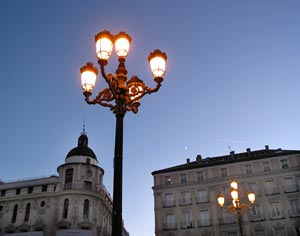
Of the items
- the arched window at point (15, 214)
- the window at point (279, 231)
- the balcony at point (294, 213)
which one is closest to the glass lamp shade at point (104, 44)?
the window at point (279, 231)

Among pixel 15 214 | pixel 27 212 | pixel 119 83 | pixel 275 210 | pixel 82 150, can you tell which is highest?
pixel 82 150

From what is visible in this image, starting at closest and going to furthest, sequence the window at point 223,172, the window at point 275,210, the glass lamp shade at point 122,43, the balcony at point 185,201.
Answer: the glass lamp shade at point 122,43, the window at point 275,210, the balcony at point 185,201, the window at point 223,172

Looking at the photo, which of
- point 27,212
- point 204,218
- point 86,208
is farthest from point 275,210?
point 27,212

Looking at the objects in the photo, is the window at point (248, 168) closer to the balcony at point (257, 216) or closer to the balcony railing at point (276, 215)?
the balcony at point (257, 216)

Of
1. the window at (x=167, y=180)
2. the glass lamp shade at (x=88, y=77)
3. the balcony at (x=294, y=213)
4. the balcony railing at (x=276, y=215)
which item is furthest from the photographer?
the window at (x=167, y=180)

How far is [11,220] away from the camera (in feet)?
144

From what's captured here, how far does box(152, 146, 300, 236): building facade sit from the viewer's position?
128 ft

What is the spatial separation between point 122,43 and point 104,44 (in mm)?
503

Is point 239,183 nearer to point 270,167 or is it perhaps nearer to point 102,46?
point 270,167

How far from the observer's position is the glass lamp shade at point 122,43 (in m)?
7.61

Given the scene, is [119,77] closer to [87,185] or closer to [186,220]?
[186,220]

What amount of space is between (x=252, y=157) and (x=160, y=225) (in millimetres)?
14593

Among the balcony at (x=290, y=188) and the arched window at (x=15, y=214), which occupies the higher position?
the balcony at (x=290, y=188)

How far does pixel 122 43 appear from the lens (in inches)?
299
